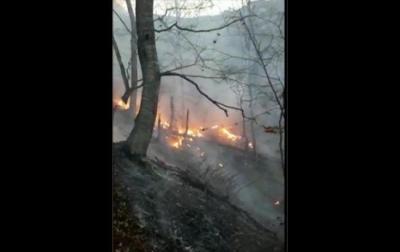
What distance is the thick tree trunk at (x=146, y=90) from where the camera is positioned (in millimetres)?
1397

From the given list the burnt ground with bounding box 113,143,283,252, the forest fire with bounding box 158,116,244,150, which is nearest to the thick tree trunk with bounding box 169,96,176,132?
the forest fire with bounding box 158,116,244,150

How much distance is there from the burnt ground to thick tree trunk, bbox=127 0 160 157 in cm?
6

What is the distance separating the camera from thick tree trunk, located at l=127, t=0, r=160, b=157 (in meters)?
1.40

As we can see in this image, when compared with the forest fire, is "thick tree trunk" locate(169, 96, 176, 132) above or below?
above

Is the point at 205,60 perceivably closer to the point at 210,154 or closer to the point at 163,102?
the point at 163,102

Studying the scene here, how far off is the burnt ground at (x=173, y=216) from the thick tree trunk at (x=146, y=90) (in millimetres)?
57

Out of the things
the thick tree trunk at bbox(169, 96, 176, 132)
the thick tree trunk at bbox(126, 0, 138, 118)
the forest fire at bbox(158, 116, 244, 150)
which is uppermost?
the thick tree trunk at bbox(126, 0, 138, 118)

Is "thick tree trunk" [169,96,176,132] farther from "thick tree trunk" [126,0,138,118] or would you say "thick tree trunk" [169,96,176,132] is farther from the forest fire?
"thick tree trunk" [126,0,138,118]

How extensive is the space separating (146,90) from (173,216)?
0.44m

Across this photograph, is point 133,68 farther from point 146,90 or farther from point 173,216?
point 173,216

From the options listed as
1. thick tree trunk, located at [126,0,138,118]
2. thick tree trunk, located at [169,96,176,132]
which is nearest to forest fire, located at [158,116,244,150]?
thick tree trunk, located at [169,96,176,132]
